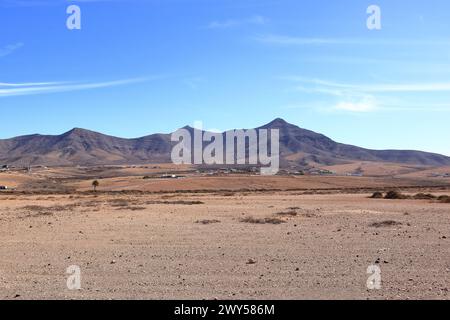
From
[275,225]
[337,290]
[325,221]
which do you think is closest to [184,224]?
[275,225]

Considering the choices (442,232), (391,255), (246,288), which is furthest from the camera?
(442,232)

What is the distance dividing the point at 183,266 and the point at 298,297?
413 cm

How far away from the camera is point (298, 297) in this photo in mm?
9258

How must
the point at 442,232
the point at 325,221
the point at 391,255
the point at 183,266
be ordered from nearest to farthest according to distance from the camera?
the point at 183,266 < the point at 391,255 < the point at 442,232 < the point at 325,221

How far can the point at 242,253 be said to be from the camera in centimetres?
1466

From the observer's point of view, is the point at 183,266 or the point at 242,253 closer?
the point at 183,266

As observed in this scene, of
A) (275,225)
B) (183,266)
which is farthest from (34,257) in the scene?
(275,225)

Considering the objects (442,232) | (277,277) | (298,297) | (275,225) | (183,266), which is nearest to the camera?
(298,297)

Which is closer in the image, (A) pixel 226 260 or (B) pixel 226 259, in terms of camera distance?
(A) pixel 226 260
